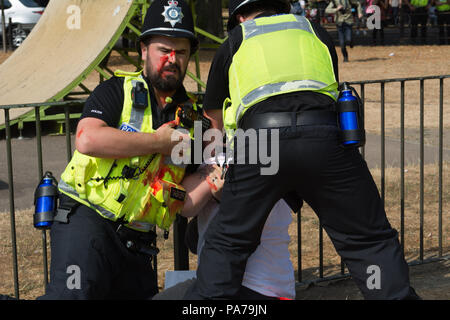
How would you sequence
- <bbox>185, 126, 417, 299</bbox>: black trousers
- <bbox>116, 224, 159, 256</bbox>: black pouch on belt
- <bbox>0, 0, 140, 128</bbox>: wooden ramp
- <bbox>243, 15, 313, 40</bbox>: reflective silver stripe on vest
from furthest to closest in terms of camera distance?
<bbox>0, 0, 140, 128</bbox>: wooden ramp < <bbox>116, 224, 159, 256</bbox>: black pouch on belt < <bbox>243, 15, 313, 40</bbox>: reflective silver stripe on vest < <bbox>185, 126, 417, 299</bbox>: black trousers

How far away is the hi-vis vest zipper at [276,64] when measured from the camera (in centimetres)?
317

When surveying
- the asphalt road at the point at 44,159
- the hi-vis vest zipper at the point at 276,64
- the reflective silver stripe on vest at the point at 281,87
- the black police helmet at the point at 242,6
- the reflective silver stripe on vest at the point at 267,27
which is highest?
the black police helmet at the point at 242,6

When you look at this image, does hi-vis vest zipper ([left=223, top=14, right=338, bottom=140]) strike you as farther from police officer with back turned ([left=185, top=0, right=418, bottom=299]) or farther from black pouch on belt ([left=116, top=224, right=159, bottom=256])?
black pouch on belt ([left=116, top=224, right=159, bottom=256])

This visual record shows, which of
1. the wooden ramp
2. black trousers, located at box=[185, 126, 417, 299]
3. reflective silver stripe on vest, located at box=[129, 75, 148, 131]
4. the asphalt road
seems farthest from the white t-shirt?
the wooden ramp

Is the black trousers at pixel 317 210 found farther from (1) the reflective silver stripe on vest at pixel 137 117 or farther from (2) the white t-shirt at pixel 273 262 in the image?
(1) the reflective silver stripe on vest at pixel 137 117

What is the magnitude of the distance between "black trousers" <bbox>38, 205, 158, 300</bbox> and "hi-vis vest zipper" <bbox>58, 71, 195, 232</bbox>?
0.07m

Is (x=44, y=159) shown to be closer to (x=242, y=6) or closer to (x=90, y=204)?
(x=90, y=204)

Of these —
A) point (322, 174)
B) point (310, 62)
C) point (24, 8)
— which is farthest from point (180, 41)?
point (24, 8)

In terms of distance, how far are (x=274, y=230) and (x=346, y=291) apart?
1.75m

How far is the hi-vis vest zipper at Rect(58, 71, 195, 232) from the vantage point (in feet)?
11.3

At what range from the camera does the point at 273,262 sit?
344 cm

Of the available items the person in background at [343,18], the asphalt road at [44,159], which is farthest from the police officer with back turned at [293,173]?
the person in background at [343,18]

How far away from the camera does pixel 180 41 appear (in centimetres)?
356
